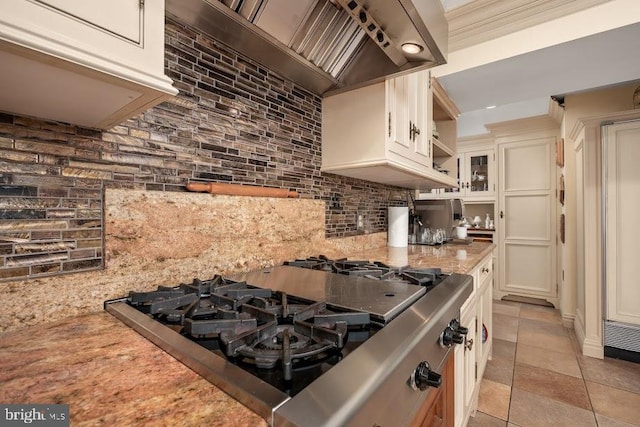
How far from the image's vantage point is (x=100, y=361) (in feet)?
1.71

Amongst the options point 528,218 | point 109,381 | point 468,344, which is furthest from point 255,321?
point 528,218

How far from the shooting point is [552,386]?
6.84 ft

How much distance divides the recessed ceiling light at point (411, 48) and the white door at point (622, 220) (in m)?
2.22

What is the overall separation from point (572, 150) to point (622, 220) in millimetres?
1180

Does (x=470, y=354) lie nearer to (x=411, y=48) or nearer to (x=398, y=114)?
(x=398, y=114)

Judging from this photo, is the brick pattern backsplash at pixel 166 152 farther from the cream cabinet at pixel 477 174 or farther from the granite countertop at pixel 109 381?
the cream cabinet at pixel 477 174

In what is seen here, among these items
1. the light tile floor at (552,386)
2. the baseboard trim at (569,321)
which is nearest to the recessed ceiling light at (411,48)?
the light tile floor at (552,386)

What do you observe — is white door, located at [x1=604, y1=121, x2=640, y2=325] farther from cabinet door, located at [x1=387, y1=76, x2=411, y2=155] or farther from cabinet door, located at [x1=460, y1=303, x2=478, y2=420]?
cabinet door, located at [x1=387, y1=76, x2=411, y2=155]

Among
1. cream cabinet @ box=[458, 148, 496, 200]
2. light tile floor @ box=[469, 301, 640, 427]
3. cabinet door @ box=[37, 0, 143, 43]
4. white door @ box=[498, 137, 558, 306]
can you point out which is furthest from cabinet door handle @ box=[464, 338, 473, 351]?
cream cabinet @ box=[458, 148, 496, 200]

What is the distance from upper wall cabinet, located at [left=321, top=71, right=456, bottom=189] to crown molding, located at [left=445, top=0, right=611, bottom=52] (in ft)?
2.67

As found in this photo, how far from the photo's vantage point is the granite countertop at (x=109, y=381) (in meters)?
0.38

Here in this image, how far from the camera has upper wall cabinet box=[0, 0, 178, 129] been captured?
480 mm

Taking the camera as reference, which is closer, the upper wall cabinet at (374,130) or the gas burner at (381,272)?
the gas burner at (381,272)

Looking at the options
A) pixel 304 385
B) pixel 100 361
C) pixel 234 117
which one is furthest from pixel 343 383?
pixel 234 117
